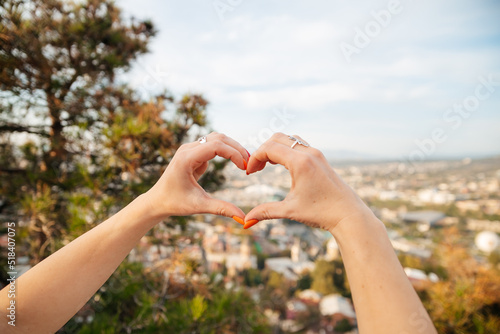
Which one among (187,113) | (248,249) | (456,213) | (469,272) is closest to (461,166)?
(456,213)

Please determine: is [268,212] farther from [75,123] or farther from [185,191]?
[75,123]

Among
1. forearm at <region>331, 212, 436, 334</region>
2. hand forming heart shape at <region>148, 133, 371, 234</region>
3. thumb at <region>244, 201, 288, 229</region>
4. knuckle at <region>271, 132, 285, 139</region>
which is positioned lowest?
forearm at <region>331, 212, 436, 334</region>

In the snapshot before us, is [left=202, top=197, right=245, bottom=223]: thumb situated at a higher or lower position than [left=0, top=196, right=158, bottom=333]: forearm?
higher

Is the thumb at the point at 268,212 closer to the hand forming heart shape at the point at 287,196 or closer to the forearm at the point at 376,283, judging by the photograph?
the hand forming heart shape at the point at 287,196

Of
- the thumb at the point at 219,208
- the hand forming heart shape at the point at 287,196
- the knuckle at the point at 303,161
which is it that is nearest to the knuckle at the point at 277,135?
the hand forming heart shape at the point at 287,196

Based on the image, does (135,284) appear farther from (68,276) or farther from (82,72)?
(82,72)

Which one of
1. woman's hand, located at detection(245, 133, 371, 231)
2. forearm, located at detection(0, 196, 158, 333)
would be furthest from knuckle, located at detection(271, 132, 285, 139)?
forearm, located at detection(0, 196, 158, 333)

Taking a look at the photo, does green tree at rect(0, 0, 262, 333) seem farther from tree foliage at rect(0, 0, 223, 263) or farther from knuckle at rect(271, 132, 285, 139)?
knuckle at rect(271, 132, 285, 139)
